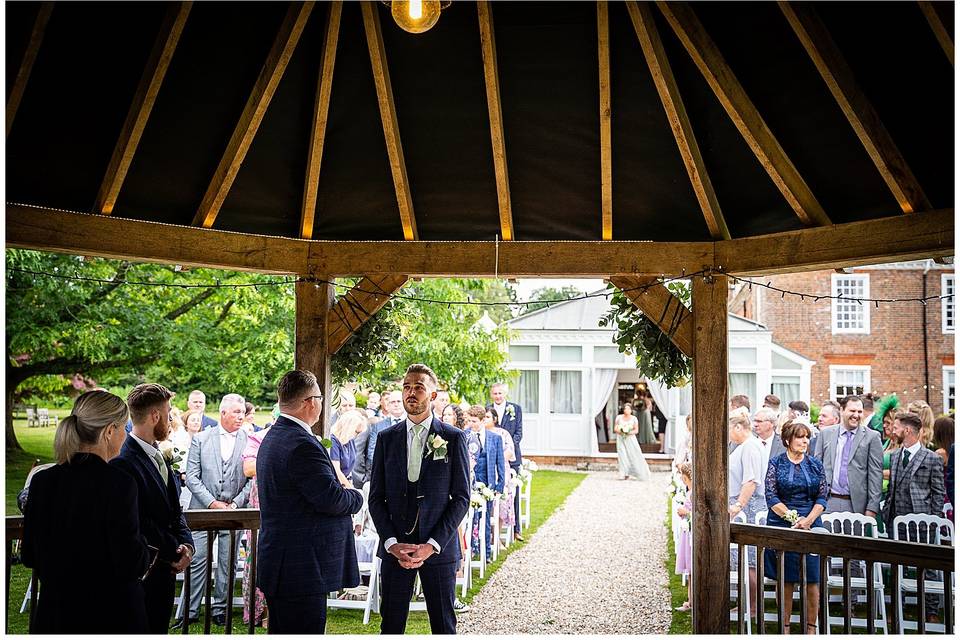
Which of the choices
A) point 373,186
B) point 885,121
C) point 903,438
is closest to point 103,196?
point 373,186

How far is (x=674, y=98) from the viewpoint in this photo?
481cm

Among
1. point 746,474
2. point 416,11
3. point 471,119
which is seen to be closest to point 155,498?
point 416,11

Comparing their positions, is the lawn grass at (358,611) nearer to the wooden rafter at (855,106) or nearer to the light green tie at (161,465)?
the light green tie at (161,465)

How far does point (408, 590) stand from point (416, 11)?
298 cm

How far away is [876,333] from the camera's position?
18.9 meters

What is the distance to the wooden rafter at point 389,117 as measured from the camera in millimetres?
4589

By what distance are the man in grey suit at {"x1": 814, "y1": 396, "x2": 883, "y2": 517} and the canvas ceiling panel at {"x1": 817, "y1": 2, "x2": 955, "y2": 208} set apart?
2.95 m

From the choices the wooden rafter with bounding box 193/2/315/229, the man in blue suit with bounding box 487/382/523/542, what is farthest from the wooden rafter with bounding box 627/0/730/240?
the man in blue suit with bounding box 487/382/523/542

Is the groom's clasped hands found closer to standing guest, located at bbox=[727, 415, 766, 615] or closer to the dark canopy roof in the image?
the dark canopy roof

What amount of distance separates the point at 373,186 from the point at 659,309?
7.28 ft

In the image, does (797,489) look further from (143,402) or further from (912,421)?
(143,402)

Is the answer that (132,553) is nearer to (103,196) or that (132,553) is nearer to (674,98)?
(103,196)

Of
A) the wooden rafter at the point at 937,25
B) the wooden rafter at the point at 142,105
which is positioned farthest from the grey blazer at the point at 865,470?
the wooden rafter at the point at 142,105

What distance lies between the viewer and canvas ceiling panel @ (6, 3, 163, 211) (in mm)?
4289
